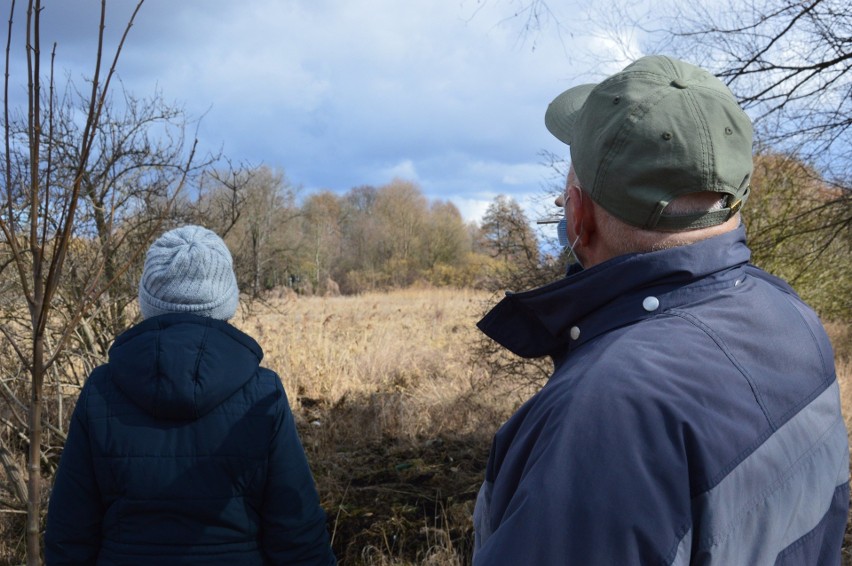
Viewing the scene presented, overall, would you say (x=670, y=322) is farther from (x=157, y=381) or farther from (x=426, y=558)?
(x=426, y=558)

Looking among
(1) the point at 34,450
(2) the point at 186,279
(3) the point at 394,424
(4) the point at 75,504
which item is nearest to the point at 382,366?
(3) the point at 394,424

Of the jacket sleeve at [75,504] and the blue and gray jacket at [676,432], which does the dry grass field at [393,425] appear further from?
the blue and gray jacket at [676,432]

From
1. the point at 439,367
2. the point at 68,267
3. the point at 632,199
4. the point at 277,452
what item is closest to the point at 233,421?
the point at 277,452

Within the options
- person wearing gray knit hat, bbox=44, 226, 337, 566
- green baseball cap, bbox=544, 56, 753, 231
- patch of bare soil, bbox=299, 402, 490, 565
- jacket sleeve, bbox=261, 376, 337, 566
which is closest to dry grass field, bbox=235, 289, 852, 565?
patch of bare soil, bbox=299, 402, 490, 565

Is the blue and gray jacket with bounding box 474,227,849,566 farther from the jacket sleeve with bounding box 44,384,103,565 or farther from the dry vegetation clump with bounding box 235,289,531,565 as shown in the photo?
→ the dry vegetation clump with bounding box 235,289,531,565

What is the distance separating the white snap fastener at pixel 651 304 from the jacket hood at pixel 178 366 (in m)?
1.24

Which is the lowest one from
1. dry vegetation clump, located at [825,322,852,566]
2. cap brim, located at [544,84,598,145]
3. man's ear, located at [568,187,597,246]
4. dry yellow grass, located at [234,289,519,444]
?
dry vegetation clump, located at [825,322,852,566]

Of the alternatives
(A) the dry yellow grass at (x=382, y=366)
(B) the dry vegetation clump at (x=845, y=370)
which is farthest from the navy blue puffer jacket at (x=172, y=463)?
(A) the dry yellow grass at (x=382, y=366)

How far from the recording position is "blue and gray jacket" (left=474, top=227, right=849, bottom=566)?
0.88m

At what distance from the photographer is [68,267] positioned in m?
6.16

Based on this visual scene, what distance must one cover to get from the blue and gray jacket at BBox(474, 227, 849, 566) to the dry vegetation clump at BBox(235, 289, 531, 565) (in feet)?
10.6

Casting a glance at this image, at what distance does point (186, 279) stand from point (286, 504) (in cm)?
73

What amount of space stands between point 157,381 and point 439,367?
26.4 ft

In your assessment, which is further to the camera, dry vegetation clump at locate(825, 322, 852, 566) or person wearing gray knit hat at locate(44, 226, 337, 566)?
dry vegetation clump at locate(825, 322, 852, 566)
